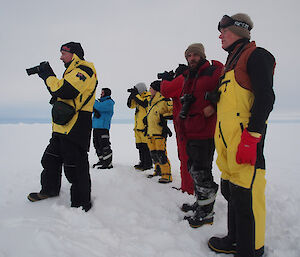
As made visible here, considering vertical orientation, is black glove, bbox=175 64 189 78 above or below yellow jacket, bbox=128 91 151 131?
above

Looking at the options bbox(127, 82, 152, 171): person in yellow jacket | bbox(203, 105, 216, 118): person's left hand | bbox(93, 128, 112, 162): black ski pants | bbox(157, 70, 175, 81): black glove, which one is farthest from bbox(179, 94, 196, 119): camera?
bbox(93, 128, 112, 162): black ski pants

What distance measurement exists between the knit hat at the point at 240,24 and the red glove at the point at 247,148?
100 centimetres

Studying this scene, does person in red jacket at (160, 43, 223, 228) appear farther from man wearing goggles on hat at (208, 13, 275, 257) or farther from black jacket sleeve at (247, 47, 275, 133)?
black jacket sleeve at (247, 47, 275, 133)

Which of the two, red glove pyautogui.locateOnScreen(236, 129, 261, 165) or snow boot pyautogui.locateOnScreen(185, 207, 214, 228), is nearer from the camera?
red glove pyautogui.locateOnScreen(236, 129, 261, 165)

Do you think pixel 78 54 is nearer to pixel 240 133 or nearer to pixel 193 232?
pixel 240 133

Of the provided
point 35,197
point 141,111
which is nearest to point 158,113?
point 141,111

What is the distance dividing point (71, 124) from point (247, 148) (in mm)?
2166

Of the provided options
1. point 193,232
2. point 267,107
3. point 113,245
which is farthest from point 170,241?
point 267,107

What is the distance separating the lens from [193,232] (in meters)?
2.35

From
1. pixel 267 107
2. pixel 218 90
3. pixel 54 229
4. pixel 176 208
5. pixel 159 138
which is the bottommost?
pixel 176 208

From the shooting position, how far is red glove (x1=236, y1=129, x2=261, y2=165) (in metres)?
1.58

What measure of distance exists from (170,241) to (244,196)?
3.24 ft

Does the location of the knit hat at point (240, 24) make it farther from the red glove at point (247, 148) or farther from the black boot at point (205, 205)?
the black boot at point (205, 205)

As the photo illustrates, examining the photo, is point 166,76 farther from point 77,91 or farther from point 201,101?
point 77,91
